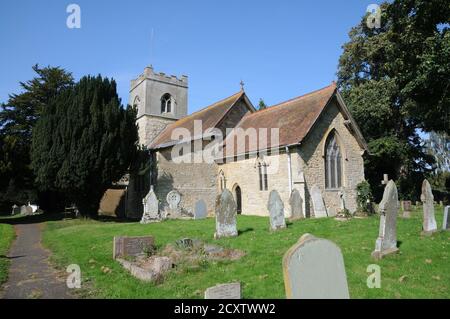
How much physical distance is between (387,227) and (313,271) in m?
4.96

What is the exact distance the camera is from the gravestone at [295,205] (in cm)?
1609

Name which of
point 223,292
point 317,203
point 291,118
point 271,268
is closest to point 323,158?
point 317,203

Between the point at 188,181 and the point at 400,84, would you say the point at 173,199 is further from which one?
the point at 400,84

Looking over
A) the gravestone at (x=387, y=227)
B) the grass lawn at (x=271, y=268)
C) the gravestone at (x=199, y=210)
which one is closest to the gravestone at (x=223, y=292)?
the grass lawn at (x=271, y=268)

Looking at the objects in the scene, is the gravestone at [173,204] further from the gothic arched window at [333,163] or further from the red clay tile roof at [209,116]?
the gothic arched window at [333,163]

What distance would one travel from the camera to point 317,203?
1741 cm

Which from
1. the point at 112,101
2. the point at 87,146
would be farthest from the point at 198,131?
the point at 87,146

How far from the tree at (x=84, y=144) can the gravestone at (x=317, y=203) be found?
1150cm

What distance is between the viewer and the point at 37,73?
1391 inches

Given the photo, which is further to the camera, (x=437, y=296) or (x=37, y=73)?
(x=37, y=73)

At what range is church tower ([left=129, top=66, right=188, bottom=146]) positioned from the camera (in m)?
32.2
